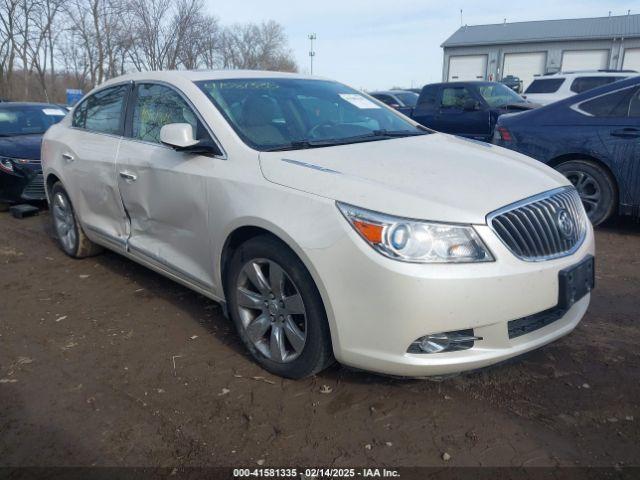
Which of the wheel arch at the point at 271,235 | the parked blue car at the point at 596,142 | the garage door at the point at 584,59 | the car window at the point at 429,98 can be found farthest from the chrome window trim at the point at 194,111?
the garage door at the point at 584,59

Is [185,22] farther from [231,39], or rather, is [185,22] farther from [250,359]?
[250,359]

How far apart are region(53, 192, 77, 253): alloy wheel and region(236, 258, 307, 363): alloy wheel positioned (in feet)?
8.81

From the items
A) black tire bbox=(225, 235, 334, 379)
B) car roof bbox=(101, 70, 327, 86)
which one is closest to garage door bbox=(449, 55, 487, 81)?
car roof bbox=(101, 70, 327, 86)

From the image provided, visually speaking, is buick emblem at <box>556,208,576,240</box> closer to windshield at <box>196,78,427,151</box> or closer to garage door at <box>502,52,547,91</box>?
windshield at <box>196,78,427,151</box>

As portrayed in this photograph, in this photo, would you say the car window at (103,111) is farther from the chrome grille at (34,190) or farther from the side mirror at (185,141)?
the chrome grille at (34,190)

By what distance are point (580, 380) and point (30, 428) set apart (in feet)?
9.20

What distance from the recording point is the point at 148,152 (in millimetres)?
3439

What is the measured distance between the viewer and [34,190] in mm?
6812

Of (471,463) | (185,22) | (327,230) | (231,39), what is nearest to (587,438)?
(471,463)

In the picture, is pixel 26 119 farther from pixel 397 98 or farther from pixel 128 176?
pixel 397 98

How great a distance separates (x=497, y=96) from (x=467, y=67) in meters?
32.0

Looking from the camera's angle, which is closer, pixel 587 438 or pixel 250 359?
pixel 587 438

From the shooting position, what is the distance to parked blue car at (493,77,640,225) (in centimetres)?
492

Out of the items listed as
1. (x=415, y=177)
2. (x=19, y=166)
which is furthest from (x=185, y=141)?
(x=19, y=166)
